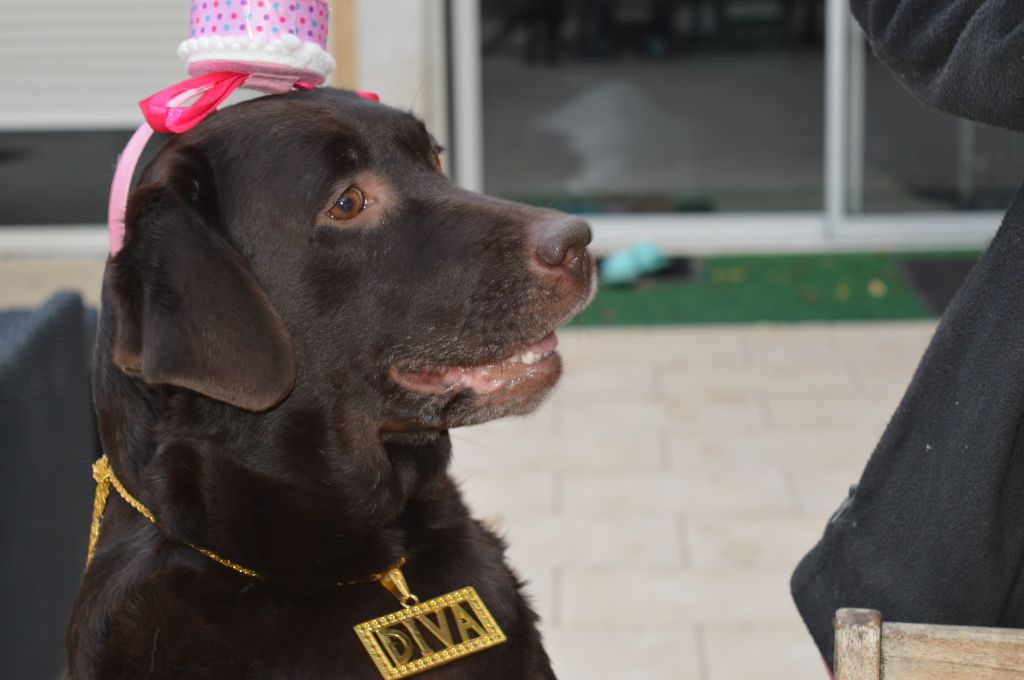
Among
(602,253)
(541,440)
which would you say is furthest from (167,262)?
(602,253)

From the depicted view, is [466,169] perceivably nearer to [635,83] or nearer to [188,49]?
[635,83]

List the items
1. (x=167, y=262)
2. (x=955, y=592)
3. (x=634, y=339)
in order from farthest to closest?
(x=634, y=339) → (x=167, y=262) → (x=955, y=592)

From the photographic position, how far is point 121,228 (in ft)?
6.11

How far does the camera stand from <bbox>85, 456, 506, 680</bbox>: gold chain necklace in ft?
5.98

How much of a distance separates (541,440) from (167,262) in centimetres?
A: 320

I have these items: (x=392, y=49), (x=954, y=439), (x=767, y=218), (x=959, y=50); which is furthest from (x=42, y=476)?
(x=767, y=218)

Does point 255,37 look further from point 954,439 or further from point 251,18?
point 954,439

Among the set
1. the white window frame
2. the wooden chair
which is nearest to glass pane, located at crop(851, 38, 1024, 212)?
the white window frame

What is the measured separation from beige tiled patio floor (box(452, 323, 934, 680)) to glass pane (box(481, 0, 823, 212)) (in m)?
1.99

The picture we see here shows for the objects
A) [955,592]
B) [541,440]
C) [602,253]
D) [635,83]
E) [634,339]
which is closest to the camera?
[955,592]

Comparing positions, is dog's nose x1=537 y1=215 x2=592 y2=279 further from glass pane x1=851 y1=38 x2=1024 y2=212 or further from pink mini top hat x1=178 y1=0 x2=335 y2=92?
glass pane x1=851 y1=38 x2=1024 y2=212

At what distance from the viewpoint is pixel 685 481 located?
4484 mm

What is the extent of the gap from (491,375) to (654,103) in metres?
7.11

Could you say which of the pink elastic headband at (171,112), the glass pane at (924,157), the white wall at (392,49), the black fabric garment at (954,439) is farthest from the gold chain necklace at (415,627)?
the glass pane at (924,157)
